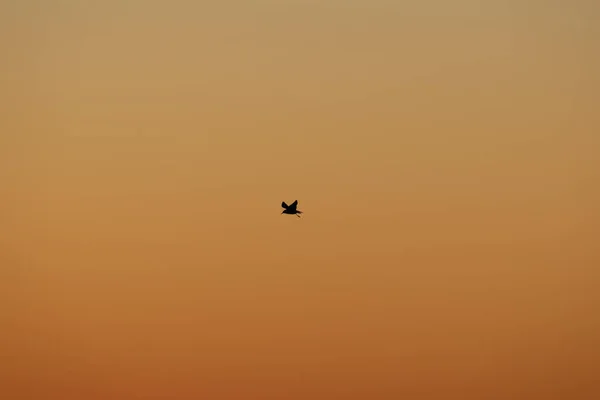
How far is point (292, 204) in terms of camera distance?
44.1 meters
